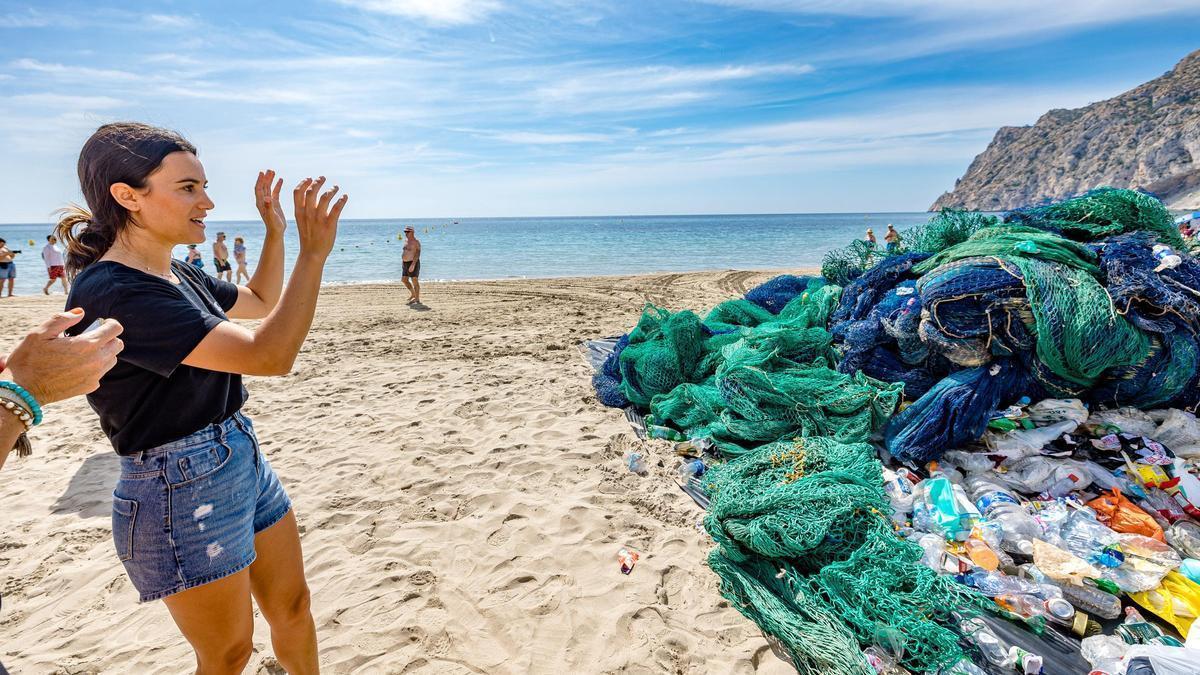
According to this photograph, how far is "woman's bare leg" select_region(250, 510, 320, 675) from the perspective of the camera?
6.17 ft

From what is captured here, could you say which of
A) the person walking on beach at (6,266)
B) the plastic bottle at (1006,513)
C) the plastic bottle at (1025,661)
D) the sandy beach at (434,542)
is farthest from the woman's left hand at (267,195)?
the person walking on beach at (6,266)

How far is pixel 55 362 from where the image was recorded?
1132 mm

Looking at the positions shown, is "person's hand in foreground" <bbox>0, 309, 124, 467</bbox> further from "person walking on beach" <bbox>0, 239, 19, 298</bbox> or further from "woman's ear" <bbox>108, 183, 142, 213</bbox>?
"person walking on beach" <bbox>0, 239, 19, 298</bbox>

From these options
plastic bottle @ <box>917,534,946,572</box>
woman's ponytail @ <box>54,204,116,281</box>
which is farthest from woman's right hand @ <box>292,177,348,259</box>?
plastic bottle @ <box>917,534,946,572</box>

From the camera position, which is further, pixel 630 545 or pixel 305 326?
pixel 630 545

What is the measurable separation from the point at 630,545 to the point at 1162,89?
111011 mm

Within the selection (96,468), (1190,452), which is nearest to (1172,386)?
(1190,452)

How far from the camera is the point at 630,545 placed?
332 cm

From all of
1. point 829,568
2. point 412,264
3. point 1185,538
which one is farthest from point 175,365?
point 412,264

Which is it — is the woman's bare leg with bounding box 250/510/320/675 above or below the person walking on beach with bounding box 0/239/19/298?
below

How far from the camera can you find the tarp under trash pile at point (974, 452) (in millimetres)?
2529

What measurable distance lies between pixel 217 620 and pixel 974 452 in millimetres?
4205

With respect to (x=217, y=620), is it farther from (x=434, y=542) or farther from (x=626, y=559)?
(x=626, y=559)

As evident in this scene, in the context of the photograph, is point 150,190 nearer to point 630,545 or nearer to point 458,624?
point 458,624
